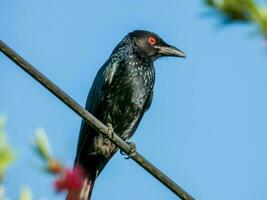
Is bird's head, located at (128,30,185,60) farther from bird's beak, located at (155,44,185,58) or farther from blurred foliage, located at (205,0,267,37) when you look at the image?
blurred foliage, located at (205,0,267,37)

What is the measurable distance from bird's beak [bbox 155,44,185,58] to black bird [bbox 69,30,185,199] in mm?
517

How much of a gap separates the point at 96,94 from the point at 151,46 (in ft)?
4.92

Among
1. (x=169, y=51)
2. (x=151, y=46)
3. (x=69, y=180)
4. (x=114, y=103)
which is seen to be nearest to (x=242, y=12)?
(x=69, y=180)

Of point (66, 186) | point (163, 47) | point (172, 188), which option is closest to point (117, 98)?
Answer: point (163, 47)

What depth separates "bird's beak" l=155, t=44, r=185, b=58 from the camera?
7753 millimetres

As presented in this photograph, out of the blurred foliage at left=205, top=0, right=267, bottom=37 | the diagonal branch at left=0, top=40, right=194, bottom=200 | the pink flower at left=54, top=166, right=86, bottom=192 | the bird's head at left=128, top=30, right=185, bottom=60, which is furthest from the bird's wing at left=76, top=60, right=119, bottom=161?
the blurred foliage at left=205, top=0, right=267, bottom=37

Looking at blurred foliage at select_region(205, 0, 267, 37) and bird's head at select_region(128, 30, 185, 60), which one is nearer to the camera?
blurred foliage at select_region(205, 0, 267, 37)

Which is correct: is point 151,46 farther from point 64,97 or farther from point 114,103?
point 64,97

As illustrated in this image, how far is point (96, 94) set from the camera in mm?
6938

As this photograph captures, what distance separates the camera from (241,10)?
0.86 m

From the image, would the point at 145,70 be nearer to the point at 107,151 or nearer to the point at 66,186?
the point at 107,151

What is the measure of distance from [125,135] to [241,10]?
6.31 meters

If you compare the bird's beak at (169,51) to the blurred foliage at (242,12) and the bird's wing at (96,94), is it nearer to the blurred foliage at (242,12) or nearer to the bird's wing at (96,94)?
the bird's wing at (96,94)

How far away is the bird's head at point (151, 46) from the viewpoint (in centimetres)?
789
